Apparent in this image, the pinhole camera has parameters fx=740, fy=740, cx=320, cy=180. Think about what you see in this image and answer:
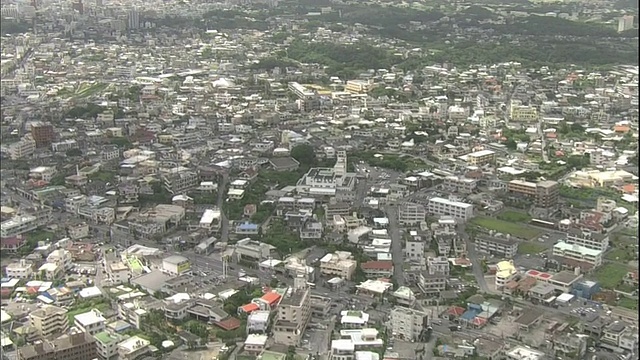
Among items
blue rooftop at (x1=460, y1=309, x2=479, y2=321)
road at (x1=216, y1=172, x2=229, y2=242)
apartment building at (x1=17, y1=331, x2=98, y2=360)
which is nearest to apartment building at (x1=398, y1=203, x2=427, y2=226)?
road at (x1=216, y1=172, x2=229, y2=242)

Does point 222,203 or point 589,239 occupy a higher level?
point 589,239

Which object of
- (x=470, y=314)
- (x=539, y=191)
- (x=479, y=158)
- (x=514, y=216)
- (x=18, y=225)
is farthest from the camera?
(x=479, y=158)

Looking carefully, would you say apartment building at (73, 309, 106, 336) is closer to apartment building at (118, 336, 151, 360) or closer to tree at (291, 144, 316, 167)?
apartment building at (118, 336, 151, 360)

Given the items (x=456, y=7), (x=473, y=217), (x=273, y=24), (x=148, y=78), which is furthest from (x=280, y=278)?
(x=456, y=7)

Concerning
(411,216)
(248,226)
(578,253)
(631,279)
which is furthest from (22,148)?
(631,279)

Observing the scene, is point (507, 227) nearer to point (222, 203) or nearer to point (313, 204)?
point (313, 204)

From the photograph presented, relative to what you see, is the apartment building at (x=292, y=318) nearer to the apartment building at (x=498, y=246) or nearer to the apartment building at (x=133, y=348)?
the apartment building at (x=133, y=348)

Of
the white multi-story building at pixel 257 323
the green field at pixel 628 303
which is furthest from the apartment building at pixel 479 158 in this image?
the white multi-story building at pixel 257 323
